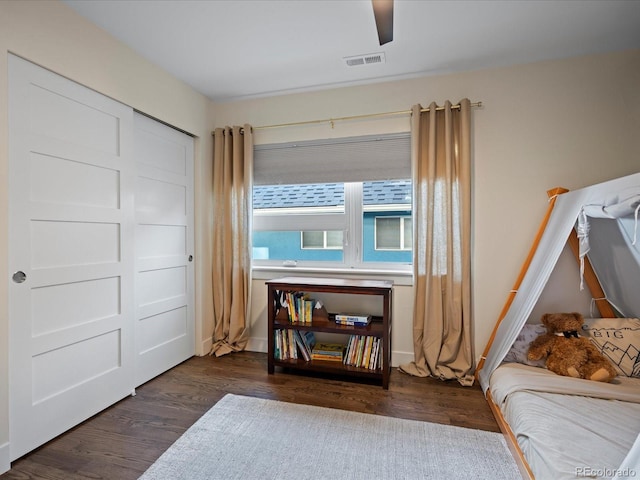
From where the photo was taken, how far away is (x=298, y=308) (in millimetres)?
2752

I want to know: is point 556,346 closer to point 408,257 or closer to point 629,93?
point 408,257

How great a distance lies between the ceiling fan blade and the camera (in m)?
1.42

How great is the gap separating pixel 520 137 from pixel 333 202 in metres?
1.63

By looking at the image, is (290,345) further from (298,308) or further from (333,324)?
(333,324)

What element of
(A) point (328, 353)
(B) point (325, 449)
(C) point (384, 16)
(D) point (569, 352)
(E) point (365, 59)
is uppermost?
(E) point (365, 59)

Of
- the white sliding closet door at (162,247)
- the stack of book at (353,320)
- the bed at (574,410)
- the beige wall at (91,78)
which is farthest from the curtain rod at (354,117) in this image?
the bed at (574,410)

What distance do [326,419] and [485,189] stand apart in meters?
2.13

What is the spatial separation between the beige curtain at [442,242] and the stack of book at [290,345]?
90 cm

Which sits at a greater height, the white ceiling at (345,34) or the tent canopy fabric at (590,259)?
the white ceiling at (345,34)

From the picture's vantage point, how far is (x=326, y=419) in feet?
6.70

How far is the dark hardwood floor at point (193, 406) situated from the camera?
166 centimetres

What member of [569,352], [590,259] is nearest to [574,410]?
[569,352]

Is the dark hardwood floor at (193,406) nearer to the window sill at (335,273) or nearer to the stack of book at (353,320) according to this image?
the stack of book at (353,320)

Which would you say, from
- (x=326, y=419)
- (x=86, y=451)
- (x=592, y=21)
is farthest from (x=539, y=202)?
(x=86, y=451)
